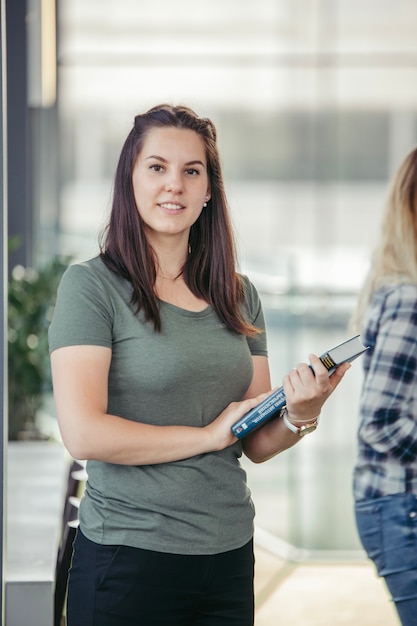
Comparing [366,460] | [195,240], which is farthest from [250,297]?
[366,460]

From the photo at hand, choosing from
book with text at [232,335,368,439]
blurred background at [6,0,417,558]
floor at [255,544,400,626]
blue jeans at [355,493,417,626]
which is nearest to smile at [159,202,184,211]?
book with text at [232,335,368,439]

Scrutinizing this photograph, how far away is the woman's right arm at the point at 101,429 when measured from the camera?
1.58 metres

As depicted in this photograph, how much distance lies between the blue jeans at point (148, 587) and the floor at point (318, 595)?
97.5 inches

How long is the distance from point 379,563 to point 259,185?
451 cm

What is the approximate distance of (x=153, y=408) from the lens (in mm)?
1645

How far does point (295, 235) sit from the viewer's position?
244 inches

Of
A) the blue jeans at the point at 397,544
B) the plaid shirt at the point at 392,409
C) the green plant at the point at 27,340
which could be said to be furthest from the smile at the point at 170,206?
the green plant at the point at 27,340

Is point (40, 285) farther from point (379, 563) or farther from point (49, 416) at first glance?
point (379, 563)

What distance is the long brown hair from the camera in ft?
5.57

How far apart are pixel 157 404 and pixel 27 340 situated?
10.9 ft

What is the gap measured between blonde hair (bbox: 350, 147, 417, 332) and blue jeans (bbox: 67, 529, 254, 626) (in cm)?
71

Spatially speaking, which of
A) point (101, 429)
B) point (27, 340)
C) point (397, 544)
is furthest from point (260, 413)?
point (27, 340)

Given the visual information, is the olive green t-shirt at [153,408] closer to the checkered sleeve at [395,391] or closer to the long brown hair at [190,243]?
the long brown hair at [190,243]

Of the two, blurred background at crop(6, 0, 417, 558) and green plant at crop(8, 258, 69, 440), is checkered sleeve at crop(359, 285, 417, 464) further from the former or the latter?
blurred background at crop(6, 0, 417, 558)
